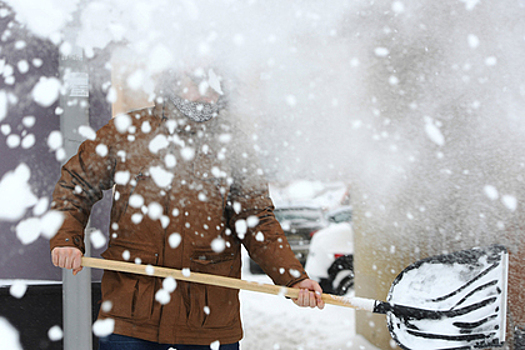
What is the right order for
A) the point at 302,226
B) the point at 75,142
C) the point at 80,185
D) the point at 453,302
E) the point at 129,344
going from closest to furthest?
the point at 129,344, the point at 80,185, the point at 453,302, the point at 75,142, the point at 302,226

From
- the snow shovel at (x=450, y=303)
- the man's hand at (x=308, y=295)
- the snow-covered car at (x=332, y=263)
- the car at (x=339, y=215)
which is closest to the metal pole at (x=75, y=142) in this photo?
the man's hand at (x=308, y=295)

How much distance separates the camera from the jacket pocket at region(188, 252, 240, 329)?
1.88 m

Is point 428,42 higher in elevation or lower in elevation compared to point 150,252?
higher

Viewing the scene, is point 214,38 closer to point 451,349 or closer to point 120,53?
point 120,53

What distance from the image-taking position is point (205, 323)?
1.87 metres

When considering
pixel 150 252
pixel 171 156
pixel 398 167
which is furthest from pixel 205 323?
pixel 398 167

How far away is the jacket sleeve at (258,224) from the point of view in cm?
195

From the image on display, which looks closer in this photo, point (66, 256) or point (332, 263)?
point (66, 256)

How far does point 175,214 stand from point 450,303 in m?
1.31

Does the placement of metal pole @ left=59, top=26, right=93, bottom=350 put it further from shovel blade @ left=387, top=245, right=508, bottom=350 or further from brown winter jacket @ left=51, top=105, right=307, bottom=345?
shovel blade @ left=387, top=245, right=508, bottom=350

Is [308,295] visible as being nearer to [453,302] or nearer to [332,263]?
[453,302]

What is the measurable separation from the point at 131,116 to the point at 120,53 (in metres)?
1.58

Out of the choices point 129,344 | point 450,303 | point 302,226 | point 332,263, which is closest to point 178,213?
point 129,344

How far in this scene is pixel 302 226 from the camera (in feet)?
22.1
